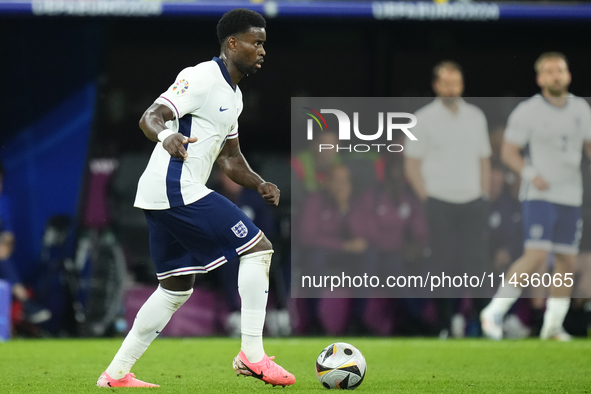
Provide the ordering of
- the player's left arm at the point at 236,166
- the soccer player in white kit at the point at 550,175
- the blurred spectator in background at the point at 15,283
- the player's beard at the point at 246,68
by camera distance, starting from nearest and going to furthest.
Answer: the player's beard at the point at 246,68 < the player's left arm at the point at 236,166 < the blurred spectator in background at the point at 15,283 < the soccer player in white kit at the point at 550,175

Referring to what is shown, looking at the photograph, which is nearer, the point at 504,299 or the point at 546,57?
the point at 504,299

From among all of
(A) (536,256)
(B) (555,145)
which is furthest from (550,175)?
(A) (536,256)

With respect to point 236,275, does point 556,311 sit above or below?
below

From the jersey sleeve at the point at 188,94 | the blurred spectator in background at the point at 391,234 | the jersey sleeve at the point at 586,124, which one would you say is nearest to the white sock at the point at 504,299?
the blurred spectator in background at the point at 391,234

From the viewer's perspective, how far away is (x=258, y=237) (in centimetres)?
489

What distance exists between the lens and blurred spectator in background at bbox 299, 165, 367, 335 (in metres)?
9.63

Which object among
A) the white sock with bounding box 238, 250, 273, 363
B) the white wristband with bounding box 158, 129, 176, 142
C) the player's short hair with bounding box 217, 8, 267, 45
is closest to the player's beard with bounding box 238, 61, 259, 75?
the player's short hair with bounding box 217, 8, 267, 45

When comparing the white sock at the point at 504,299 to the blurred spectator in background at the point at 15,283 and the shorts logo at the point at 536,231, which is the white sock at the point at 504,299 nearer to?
the shorts logo at the point at 536,231

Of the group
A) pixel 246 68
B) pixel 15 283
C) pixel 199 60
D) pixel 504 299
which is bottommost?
pixel 504 299

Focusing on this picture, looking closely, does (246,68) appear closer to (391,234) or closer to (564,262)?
(391,234)

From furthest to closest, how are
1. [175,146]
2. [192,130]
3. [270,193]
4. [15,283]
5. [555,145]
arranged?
[555,145], [15,283], [270,193], [192,130], [175,146]

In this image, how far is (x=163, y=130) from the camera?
4539 millimetres

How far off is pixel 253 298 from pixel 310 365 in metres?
1.96

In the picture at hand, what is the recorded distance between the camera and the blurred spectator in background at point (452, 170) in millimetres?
9672
